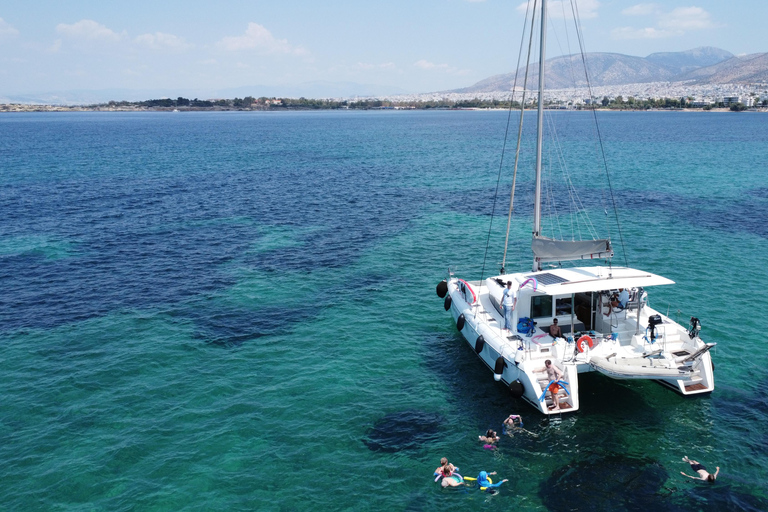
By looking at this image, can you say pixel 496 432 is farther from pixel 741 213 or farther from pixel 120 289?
pixel 741 213

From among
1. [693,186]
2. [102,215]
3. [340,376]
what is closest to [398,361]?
[340,376]

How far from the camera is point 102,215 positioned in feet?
182

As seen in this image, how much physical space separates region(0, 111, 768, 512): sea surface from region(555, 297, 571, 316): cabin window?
3.15 metres

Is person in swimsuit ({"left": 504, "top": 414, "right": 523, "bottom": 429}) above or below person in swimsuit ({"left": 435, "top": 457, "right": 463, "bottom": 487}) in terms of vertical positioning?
above

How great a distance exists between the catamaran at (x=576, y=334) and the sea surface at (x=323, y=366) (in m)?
1.33

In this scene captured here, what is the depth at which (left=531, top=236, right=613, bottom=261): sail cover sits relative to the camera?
2622cm

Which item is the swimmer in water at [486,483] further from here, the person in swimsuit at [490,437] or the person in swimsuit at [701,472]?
the person in swimsuit at [701,472]

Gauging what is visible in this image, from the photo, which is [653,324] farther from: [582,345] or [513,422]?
[513,422]

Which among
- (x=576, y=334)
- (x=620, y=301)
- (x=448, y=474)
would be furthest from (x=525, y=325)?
(x=448, y=474)

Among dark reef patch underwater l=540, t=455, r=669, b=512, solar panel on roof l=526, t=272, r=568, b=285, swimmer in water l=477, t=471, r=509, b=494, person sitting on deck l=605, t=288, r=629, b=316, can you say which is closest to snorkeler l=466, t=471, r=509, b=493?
swimmer in water l=477, t=471, r=509, b=494

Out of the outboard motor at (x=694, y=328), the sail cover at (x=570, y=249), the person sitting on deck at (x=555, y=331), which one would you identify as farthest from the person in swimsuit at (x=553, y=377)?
the sail cover at (x=570, y=249)

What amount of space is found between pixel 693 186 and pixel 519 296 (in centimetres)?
5410

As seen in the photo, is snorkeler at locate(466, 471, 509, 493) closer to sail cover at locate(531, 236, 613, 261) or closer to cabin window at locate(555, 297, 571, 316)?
cabin window at locate(555, 297, 571, 316)

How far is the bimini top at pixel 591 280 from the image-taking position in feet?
75.7
